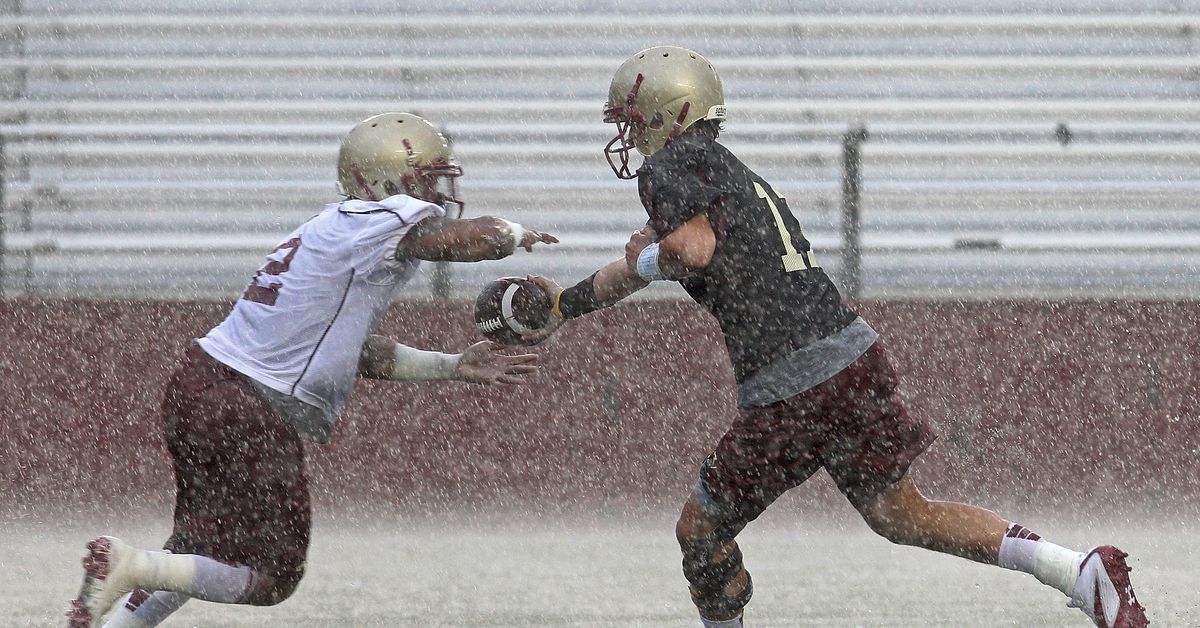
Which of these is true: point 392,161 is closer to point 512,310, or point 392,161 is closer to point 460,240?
point 460,240

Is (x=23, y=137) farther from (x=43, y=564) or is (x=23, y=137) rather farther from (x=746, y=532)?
(x=746, y=532)

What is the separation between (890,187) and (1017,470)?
7.38 ft

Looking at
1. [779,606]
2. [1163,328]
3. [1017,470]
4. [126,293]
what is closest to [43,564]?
[126,293]

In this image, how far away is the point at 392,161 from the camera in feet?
14.0

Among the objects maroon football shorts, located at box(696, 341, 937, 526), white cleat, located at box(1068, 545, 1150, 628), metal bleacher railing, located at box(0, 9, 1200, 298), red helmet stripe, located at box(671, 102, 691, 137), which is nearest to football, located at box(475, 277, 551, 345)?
red helmet stripe, located at box(671, 102, 691, 137)

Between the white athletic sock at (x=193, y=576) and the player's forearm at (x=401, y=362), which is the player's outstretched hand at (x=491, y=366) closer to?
the player's forearm at (x=401, y=362)

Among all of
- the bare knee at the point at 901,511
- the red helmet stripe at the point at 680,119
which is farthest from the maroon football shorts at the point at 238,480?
the bare knee at the point at 901,511

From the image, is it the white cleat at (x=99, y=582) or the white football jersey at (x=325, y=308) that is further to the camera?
the white football jersey at (x=325, y=308)

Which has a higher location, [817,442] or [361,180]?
[361,180]

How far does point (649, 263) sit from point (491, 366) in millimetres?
560

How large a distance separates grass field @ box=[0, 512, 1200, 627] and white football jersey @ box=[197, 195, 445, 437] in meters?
1.19

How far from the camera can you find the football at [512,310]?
4.45m

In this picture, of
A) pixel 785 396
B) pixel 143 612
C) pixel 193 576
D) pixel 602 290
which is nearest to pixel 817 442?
pixel 785 396

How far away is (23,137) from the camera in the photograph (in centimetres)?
893
